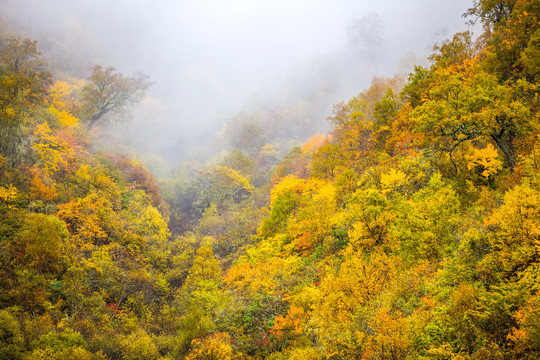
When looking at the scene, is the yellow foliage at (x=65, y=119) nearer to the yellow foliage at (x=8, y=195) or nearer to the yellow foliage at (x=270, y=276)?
the yellow foliage at (x=8, y=195)

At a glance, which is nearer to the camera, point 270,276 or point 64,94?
point 270,276

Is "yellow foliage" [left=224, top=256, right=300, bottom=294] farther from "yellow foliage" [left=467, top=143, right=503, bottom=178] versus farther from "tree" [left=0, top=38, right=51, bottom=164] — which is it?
"tree" [left=0, top=38, right=51, bottom=164]

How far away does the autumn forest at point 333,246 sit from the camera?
417 inches

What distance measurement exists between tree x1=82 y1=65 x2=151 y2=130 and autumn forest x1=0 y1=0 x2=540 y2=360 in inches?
360

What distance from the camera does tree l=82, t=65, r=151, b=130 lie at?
153 ft

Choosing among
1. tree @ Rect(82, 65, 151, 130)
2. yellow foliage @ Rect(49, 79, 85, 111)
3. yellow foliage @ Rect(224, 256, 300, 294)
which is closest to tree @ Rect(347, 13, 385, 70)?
tree @ Rect(82, 65, 151, 130)

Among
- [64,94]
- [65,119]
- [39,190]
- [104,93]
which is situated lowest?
[39,190]

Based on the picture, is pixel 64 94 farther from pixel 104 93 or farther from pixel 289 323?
pixel 289 323

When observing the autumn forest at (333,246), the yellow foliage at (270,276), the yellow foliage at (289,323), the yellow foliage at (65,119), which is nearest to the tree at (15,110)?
the autumn forest at (333,246)

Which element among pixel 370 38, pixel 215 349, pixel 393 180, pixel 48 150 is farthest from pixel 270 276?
pixel 370 38

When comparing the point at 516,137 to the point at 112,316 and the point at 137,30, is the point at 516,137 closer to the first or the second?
the point at 112,316

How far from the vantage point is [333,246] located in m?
23.8

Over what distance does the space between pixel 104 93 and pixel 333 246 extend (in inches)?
1795

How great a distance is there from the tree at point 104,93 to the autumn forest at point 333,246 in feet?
30.0
